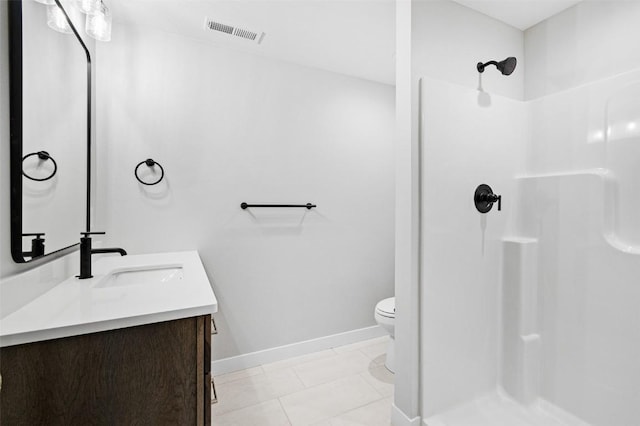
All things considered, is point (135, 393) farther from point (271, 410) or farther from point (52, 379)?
point (271, 410)

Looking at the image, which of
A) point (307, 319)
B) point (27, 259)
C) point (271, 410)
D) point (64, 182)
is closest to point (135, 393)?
point (27, 259)

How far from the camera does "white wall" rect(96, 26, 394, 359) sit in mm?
1911

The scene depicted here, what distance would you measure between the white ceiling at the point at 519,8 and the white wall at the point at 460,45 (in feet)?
0.10

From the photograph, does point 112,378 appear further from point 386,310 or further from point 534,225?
point 534,225

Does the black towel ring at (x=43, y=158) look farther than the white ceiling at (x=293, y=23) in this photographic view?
No

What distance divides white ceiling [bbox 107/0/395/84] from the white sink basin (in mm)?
1546

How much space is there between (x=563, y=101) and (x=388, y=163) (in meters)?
1.38

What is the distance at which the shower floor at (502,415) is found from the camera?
1.53m

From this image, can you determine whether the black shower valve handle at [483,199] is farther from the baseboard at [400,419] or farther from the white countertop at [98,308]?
the white countertop at [98,308]

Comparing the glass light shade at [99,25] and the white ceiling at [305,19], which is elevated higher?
the white ceiling at [305,19]

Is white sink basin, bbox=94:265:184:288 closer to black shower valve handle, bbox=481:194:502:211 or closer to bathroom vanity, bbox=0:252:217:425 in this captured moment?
bathroom vanity, bbox=0:252:217:425

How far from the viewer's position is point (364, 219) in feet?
8.95

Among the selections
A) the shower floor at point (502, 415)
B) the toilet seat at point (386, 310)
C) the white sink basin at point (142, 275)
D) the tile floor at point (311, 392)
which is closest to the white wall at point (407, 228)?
the shower floor at point (502, 415)

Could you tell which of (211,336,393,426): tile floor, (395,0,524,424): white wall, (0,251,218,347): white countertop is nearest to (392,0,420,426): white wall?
(395,0,524,424): white wall
